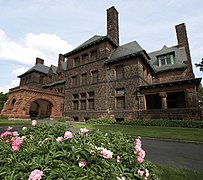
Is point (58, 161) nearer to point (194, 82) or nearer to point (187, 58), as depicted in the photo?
point (194, 82)

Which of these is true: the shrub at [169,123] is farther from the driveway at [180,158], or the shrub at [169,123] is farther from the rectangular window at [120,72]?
the driveway at [180,158]

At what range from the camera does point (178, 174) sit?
11.4 ft

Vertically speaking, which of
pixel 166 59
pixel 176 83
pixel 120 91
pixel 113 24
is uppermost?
pixel 113 24

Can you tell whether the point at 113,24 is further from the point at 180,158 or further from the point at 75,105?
the point at 180,158

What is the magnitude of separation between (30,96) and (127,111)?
50.1 ft

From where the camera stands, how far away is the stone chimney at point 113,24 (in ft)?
76.9

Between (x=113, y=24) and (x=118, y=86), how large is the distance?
37.0ft

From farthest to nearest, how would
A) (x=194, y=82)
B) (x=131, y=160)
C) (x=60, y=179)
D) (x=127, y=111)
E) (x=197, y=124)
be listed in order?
(x=127, y=111) → (x=194, y=82) → (x=197, y=124) → (x=131, y=160) → (x=60, y=179)

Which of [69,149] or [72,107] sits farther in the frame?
[72,107]

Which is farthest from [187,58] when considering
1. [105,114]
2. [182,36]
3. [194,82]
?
[105,114]

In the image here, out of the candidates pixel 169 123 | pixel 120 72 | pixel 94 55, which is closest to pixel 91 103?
pixel 120 72

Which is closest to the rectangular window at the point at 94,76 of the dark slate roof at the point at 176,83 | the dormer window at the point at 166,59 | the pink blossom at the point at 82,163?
the dark slate roof at the point at 176,83

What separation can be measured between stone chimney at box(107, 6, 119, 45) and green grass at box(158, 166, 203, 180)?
22.3 m

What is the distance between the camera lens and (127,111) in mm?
17891
